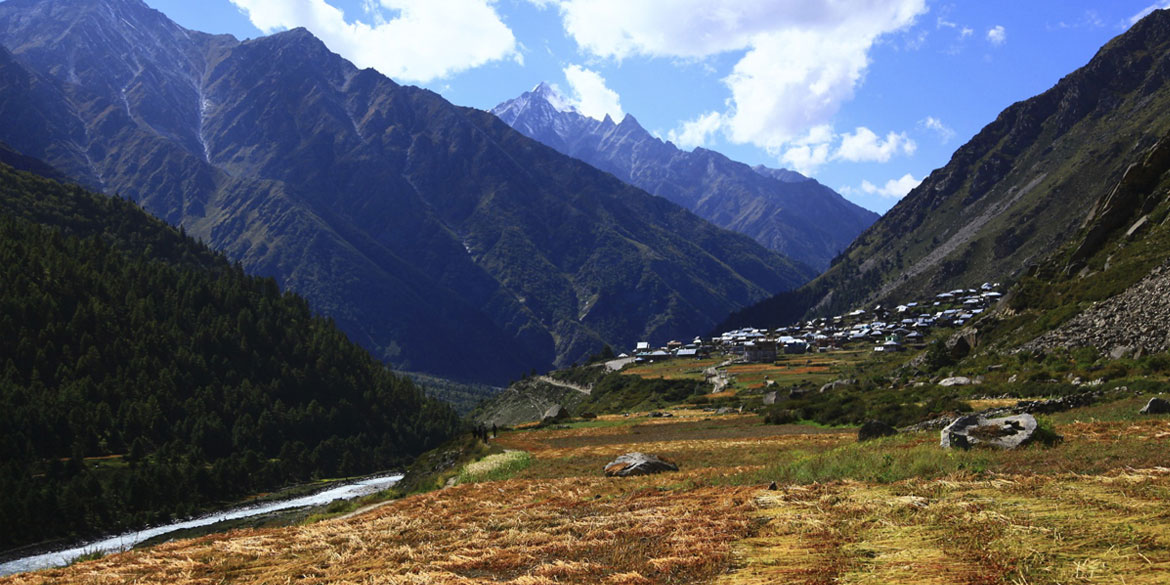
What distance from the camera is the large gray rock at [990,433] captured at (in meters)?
22.7

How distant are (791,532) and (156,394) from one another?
143215 mm

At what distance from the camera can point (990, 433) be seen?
23516 mm

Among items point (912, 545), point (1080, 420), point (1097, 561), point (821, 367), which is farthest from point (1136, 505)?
point (821, 367)

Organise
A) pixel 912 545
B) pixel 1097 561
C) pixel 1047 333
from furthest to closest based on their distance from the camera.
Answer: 1. pixel 1047 333
2. pixel 912 545
3. pixel 1097 561

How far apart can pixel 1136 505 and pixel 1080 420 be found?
2219 centimetres

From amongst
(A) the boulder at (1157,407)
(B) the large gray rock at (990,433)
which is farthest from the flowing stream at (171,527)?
(A) the boulder at (1157,407)

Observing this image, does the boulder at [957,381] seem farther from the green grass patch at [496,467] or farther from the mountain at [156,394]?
the mountain at [156,394]

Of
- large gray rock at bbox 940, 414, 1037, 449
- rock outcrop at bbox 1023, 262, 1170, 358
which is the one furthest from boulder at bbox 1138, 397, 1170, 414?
rock outcrop at bbox 1023, 262, 1170, 358

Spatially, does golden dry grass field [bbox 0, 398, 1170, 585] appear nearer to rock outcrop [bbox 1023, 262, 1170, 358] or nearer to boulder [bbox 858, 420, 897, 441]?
boulder [bbox 858, 420, 897, 441]

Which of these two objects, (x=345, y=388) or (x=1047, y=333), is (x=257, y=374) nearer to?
(x=345, y=388)

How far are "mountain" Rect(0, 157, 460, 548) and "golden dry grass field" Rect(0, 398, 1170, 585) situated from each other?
77.0 meters

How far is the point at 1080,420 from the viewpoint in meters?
31.0

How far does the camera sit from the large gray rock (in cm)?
2266

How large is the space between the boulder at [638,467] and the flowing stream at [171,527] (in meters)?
48.3
